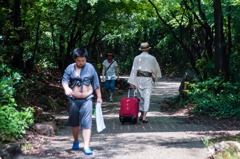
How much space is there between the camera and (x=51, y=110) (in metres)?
10.3

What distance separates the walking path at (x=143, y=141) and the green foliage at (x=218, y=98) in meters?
0.69

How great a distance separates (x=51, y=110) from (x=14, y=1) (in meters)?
4.07

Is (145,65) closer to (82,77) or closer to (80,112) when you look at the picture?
(82,77)

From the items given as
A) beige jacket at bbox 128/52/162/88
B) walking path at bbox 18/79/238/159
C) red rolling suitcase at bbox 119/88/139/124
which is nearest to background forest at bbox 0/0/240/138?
walking path at bbox 18/79/238/159

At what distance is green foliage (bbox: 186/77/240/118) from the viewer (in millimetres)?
8305

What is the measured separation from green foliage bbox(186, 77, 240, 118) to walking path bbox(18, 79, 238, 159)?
69 centimetres

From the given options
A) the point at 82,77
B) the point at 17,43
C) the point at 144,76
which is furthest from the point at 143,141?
the point at 17,43

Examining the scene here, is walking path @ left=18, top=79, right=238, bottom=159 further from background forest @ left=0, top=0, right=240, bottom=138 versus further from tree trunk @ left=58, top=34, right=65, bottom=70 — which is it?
tree trunk @ left=58, top=34, right=65, bottom=70

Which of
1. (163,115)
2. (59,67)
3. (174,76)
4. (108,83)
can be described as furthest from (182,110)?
(174,76)

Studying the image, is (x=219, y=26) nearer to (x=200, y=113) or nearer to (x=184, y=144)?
(x=200, y=113)

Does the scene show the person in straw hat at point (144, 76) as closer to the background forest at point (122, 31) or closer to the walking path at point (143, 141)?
the walking path at point (143, 141)

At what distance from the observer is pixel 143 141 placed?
19.7ft

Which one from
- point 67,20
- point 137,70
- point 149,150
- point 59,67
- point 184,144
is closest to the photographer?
point 149,150

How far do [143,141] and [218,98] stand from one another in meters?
3.79
